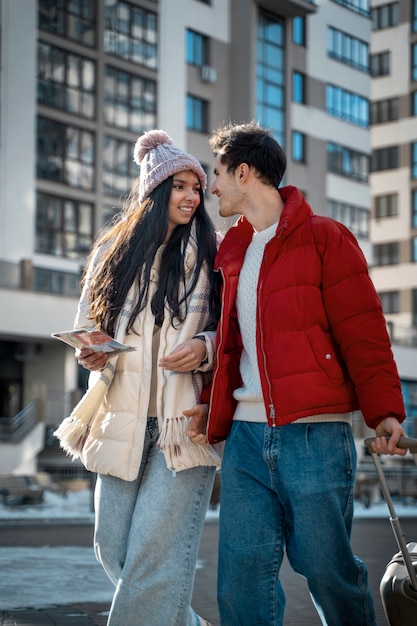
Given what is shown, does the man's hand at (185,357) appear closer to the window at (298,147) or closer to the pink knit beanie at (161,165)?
the pink knit beanie at (161,165)

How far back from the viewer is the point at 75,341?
16.5ft

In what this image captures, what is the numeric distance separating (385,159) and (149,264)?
69.8 m

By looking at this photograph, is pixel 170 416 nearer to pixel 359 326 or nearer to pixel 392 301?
pixel 359 326

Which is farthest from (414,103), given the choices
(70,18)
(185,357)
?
(185,357)

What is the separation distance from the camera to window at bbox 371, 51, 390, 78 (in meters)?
73.4

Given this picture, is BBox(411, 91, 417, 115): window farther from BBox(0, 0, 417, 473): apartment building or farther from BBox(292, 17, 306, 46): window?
BBox(292, 17, 306, 46): window

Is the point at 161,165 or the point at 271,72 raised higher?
the point at 271,72


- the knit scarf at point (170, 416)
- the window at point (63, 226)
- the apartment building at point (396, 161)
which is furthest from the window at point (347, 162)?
the knit scarf at point (170, 416)

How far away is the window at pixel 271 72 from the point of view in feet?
179

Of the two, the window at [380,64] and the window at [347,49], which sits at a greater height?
the window at [380,64]

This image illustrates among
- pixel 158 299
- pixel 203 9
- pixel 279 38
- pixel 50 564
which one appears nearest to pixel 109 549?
pixel 158 299

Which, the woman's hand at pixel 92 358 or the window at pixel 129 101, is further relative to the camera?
the window at pixel 129 101

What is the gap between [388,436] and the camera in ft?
14.7

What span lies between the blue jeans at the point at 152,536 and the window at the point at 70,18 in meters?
42.7
